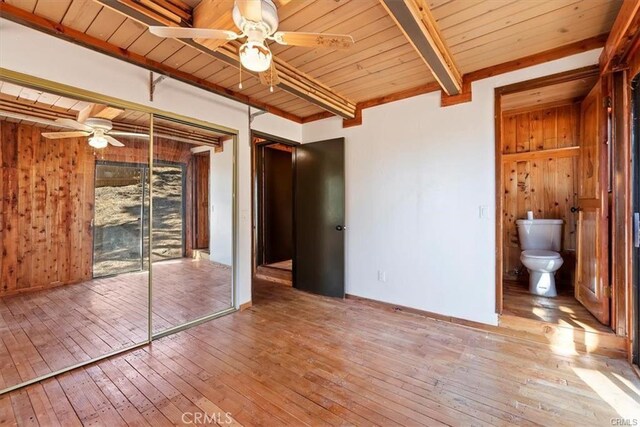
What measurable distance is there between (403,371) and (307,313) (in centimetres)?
142

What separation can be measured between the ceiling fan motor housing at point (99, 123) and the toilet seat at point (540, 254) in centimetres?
480

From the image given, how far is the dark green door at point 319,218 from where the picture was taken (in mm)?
3818

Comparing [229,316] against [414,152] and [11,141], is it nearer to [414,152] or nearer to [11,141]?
[11,141]

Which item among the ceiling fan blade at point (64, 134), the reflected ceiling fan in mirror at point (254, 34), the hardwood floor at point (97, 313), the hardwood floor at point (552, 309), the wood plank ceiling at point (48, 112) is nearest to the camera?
the reflected ceiling fan in mirror at point (254, 34)

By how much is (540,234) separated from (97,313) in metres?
5.38

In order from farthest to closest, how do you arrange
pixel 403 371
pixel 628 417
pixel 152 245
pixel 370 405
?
pixel 152 245
pixel 403 371
pixel 370 405
pixel 628 417

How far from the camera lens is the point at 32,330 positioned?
2557 mm

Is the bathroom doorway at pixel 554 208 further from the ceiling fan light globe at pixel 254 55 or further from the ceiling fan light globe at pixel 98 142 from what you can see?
the ceiling fan light globe at pixel 98 142

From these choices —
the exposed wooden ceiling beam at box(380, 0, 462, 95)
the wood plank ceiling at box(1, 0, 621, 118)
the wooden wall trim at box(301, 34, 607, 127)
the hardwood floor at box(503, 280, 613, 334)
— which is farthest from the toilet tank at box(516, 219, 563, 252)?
the exposed wooden ceiling beam at box(380, 0, 462, 95)

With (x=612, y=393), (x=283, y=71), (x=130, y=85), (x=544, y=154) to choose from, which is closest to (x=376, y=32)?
(x=283, y=71)

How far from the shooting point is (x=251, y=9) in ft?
4.53

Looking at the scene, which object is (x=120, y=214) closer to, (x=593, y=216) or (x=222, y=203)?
(x=222, y=203)

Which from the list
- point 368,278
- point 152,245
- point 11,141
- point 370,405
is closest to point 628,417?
point 370,405
